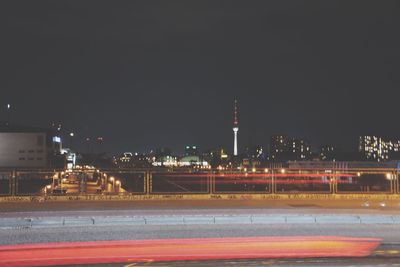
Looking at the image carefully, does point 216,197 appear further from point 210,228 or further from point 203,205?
point 210,228

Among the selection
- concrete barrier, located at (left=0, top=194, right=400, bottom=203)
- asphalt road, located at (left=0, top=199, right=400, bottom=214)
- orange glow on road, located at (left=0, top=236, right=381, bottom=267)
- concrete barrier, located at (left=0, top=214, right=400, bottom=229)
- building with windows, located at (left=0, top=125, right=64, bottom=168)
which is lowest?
orange glow on road, located at (left=0, top=236, right=381, bottom=267)

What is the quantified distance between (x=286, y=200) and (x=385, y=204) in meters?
4.35

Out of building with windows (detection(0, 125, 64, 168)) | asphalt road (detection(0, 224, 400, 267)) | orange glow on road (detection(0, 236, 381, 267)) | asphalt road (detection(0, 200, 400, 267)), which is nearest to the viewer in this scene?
orange glow on road (detection(0, 236, 381, 267))

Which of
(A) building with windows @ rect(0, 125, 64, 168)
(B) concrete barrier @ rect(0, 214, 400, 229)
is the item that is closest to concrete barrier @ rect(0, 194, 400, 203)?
(B) concrete barrier @ rect(0, 214, 400, 229)

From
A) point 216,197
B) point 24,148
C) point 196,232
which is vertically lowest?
point 196,232

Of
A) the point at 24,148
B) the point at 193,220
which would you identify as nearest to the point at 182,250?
the point at 193,220

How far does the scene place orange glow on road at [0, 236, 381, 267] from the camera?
12.0 meters

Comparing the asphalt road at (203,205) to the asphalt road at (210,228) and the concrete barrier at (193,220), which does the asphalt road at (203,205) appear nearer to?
the asphalt road at (210,228)

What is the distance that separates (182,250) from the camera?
1296 centimetres

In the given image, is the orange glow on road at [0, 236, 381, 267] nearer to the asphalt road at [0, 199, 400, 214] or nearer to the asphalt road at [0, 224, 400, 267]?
the asphalt road at [0, 224, 400, 267]

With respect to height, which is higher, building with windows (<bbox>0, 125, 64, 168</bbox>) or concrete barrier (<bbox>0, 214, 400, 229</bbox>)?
building with windows (<bbox>0, 125, 64, 168</bbox>)

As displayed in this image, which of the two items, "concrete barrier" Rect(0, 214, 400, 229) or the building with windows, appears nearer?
"concrete barrier" Rect(0, 214, 400, 229)

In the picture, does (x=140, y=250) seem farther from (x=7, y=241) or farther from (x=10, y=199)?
(x=10, y=199)

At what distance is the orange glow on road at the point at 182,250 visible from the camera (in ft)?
39.5
